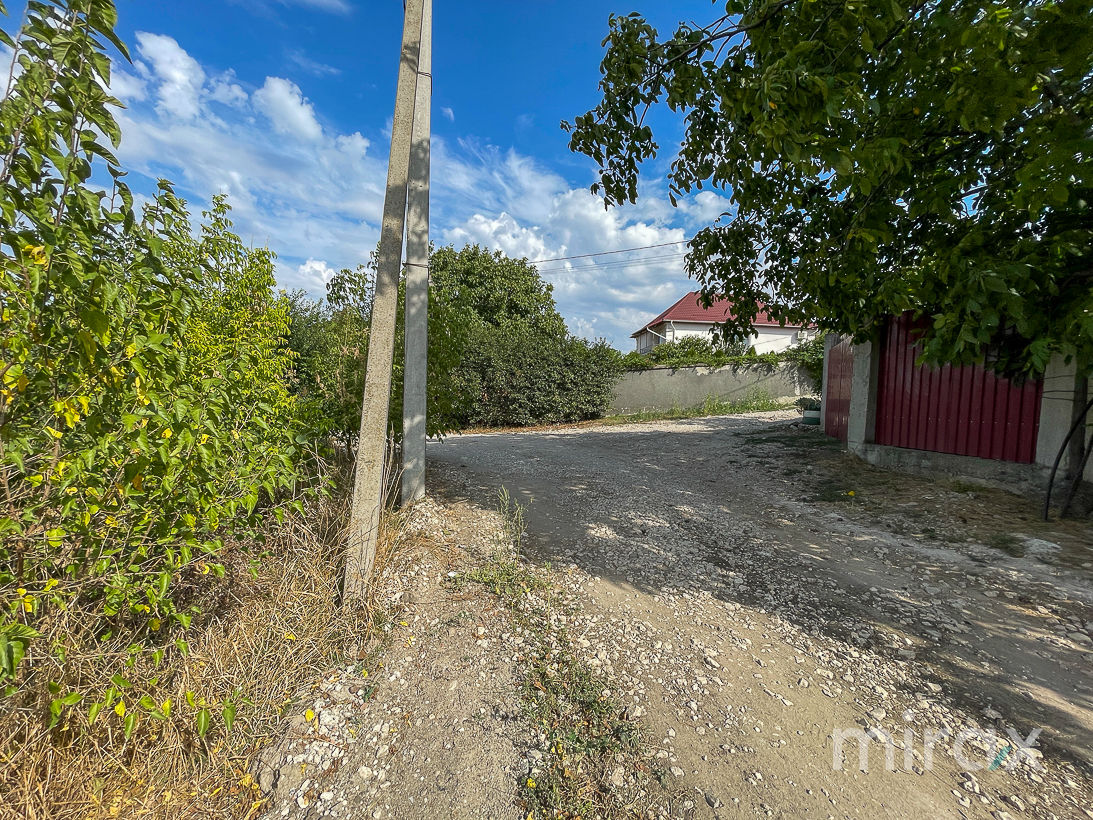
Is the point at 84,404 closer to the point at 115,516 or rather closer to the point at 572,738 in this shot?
the point at 115,516

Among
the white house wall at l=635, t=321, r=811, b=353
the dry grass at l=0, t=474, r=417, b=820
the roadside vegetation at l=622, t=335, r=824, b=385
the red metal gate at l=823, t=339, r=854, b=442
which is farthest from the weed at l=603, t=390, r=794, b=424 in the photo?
the dry grass at l=0, t=474, r=417, b=820

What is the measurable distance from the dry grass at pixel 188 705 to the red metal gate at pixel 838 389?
8.32 meters

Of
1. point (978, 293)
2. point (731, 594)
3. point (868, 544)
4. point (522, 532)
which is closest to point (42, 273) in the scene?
point (522, 532)

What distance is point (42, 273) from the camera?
1384 mm

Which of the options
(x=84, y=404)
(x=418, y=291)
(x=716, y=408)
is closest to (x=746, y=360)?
(x=716, y=408)

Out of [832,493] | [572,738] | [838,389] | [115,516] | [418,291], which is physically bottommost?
[572,738]

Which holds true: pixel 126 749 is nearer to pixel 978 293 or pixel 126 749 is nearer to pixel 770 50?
pixel 770 50

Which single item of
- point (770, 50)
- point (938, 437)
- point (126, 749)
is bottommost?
point (126, 749)

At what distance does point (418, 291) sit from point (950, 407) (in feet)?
20.2

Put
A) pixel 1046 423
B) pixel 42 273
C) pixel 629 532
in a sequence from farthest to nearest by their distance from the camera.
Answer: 1. pixel 1046 423
2. pixel 629 532
3. pixel 42 273

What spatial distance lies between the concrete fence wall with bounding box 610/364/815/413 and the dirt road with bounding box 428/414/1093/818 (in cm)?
1150

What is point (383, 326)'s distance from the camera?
3000mm

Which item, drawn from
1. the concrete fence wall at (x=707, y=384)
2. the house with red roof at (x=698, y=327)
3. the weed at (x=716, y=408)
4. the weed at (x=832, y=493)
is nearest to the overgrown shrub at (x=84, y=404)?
the weed at (x=832, y=493)

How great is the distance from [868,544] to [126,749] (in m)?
4.84
